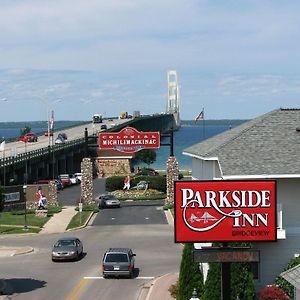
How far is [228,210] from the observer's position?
19922 millimetres

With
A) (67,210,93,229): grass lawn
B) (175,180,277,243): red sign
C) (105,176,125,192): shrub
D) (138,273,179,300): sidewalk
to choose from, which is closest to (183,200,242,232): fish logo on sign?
(175,180,277,243): red sign

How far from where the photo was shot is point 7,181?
262ft

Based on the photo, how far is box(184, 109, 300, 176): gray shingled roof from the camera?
83.7ft

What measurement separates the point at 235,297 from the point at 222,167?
14.1 ft

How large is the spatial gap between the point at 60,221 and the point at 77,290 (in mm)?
23407

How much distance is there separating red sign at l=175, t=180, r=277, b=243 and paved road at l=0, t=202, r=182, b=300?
37.0ft

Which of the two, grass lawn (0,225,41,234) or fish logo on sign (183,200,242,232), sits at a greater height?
fish logo on sign (183,200,242,232)

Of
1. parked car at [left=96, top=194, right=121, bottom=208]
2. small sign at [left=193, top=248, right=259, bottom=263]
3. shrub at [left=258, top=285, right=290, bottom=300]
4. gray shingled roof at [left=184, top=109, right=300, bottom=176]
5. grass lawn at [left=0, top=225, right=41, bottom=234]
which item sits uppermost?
gray shingled roof at [left=184, top=109, right=300, bottom=176]

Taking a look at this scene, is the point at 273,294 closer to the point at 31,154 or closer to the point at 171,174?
the point at 171,174

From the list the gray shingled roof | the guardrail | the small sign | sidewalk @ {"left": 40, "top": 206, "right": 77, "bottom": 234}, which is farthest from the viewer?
the guardrail

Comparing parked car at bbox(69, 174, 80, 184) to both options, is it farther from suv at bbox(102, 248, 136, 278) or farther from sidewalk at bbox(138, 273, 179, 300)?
sidewalk at bbox(138, 273, 179, 300)

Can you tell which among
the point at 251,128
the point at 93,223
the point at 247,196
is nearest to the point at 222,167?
the point at 251,128

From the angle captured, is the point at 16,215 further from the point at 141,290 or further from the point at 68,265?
the point at 141,290

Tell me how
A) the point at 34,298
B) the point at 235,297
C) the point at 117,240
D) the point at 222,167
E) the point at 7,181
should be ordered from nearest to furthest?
the point at 235,297
the point at 222,167
the point at 34,298
the point at 117,240
the point at 7,181
